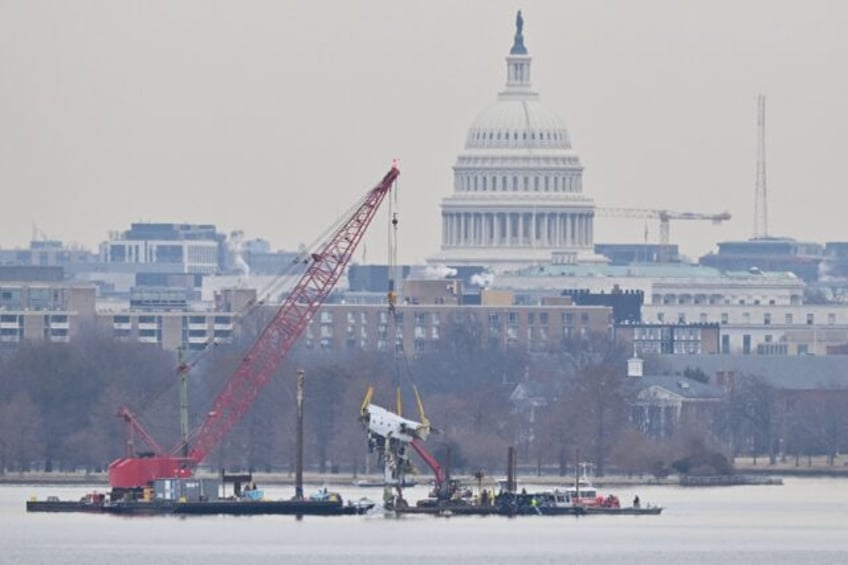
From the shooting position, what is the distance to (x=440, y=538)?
149125 mm

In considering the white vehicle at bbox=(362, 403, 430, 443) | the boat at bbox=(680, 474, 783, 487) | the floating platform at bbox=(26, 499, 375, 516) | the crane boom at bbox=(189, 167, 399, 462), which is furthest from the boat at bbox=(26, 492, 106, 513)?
the boat at bbox=(680, 474, 783, 487)

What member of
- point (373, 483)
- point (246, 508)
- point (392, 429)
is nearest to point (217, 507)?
point (246, 508)

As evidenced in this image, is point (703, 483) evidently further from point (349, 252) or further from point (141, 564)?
point (141, 564)

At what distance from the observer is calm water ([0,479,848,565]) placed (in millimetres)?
141625

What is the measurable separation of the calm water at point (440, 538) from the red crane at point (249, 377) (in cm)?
383

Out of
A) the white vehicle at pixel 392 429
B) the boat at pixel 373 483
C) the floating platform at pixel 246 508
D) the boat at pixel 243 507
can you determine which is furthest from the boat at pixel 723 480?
the floating platform at pixel 246 508

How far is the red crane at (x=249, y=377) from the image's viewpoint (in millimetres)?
167000

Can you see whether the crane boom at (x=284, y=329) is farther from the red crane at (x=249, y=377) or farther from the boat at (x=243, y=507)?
the boat at (x=243, y=507)

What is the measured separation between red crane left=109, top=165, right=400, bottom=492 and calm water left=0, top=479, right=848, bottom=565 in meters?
3.83

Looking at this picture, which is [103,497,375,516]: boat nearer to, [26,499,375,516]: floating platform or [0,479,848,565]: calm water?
[26,499,375,516]: floating platform

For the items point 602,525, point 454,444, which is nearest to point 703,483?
point 454,444

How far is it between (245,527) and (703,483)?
1594 inches

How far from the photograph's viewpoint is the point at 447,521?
519 feet

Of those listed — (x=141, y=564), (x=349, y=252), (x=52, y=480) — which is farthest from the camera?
(x=52, y=480)
